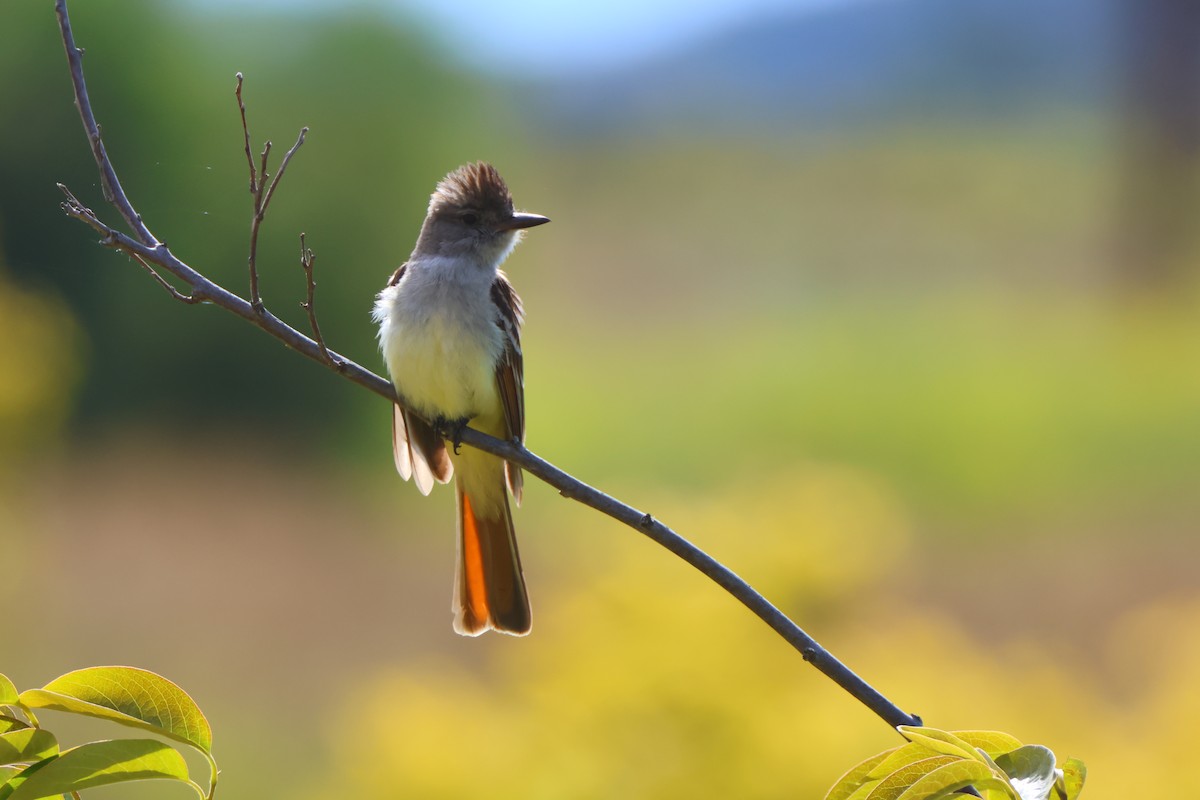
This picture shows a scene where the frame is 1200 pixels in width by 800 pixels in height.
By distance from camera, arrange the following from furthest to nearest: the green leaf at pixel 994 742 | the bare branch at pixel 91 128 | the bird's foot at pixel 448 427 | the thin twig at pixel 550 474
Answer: the bird's foot at pixel 448 427, the bare branch at pixel 91 128, the thin twig at pixel 550 474, the green leaf at pixel 994 742

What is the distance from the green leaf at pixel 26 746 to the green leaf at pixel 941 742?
2.25ft

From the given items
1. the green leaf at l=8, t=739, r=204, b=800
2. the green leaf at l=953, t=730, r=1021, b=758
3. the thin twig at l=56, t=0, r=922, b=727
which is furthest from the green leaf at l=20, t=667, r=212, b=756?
the green leaf at l=953, t=730, r=1021, b=758

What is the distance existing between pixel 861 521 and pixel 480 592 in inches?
120

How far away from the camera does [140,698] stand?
1.07 metres

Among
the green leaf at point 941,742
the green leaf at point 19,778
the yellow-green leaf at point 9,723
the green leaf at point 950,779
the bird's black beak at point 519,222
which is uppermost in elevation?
the bird's black beak at point 519,222

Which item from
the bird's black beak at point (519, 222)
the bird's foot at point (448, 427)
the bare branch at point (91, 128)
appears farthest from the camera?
the bird's black beak at point (519, 222)

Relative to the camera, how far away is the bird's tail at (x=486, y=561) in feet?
8.87

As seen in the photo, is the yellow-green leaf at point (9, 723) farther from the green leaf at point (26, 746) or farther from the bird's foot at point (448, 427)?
the bird's foot at point (448, 427)

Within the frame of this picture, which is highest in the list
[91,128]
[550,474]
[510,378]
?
[510,378]

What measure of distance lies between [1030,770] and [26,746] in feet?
2.64

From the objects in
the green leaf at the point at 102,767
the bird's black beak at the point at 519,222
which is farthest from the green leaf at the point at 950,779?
the bird's black beak at the point at 519,222

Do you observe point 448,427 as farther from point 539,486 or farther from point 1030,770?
point 539,486

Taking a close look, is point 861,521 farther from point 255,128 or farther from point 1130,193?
point 1130,193

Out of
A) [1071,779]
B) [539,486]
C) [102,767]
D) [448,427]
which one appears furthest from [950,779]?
[539,486]
